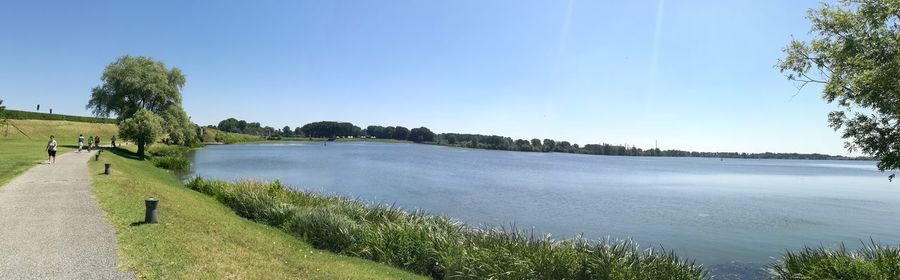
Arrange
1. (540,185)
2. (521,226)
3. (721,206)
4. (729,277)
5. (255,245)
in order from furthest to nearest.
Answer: (540,185)
(721,206)
(521,226)
(729,277)
(255,245)

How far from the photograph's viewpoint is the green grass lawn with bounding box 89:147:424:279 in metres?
8.96

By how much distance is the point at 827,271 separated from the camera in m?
11.9

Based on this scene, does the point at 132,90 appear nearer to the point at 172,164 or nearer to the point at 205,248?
the point at 172,164

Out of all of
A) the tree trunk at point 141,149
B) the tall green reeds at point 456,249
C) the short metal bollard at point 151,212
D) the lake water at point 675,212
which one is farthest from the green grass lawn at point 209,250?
the tree trunk at point 141,149

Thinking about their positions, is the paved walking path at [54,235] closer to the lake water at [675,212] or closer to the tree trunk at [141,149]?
the lake water at [675,212]

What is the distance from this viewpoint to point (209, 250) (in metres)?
10.4

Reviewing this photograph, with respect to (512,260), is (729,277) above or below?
below

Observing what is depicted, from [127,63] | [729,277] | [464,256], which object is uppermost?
[127,63]

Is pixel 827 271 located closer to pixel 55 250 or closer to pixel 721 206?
pixel 55 250

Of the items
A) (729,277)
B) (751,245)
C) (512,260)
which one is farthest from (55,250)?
(751,245)

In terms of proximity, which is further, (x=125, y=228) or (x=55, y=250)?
(x=125, y=228)

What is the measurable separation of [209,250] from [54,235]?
3.11 meters

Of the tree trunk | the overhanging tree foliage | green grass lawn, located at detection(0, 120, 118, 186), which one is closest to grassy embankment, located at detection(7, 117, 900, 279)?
the overhanging tree foliage

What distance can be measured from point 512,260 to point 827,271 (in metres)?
7.75
